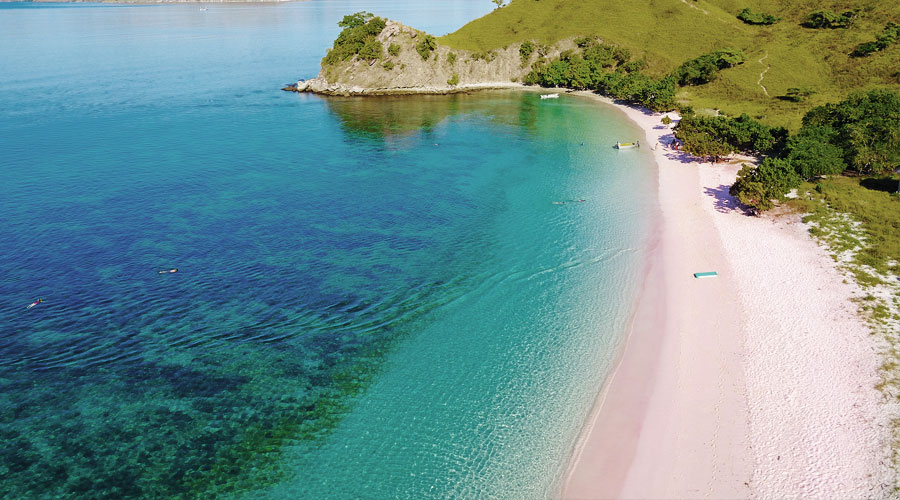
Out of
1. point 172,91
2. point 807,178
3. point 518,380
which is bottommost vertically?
point 518,380

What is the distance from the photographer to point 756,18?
134 metres

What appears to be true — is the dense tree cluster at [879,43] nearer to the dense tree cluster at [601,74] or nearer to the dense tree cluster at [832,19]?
the dense tree cluster at [832,19]

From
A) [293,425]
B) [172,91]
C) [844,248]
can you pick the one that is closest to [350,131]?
[172,91]

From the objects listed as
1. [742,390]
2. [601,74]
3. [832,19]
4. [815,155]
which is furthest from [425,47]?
[742,390]

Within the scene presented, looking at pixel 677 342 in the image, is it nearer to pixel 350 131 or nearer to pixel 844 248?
pixel 844 248

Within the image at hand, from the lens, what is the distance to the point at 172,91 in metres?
119

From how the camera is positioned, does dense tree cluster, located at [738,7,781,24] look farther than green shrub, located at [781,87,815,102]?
Yes

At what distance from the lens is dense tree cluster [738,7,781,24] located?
435 ft

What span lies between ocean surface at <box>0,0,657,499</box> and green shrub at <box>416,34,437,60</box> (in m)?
56.1

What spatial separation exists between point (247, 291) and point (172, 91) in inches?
3928

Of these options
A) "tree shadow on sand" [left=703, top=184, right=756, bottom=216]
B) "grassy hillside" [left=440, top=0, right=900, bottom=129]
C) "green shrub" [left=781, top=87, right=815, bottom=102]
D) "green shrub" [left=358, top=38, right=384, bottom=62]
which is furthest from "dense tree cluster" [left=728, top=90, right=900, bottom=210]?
"green shrub" [left=358, top=38, right=384, bottom=62]

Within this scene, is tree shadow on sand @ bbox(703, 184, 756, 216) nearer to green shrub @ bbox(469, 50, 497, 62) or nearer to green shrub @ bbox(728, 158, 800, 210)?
green shrub @ bbox(728, 158, 800, 210)

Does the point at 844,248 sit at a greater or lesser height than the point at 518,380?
greater

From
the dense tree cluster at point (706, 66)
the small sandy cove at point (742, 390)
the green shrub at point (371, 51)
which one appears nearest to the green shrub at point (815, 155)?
the small sandy cove at point (742, 390)
